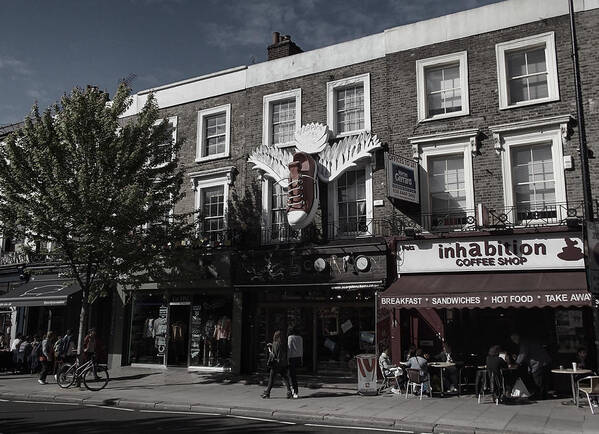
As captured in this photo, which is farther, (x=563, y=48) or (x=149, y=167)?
(x=149, y=167)

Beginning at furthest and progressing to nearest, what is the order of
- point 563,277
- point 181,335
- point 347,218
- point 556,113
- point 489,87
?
1. point 181,335
2. point 347,218
3. point 489,87
4. point 556,113
5. point 563,277

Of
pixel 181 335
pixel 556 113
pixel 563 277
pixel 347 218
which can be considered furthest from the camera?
pixel 181 335

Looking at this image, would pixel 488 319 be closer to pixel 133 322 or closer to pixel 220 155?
pixel 220 155

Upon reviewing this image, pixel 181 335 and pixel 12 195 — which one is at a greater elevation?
pixel 12 195

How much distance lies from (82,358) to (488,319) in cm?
1174

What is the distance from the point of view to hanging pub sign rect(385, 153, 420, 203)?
1489 cm

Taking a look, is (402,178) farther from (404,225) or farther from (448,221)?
(448,221)

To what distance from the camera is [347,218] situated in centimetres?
1742

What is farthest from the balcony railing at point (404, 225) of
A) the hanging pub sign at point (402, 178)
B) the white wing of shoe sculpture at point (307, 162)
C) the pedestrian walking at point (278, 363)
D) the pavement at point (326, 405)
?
the pedestrian walking at point (278, 363)

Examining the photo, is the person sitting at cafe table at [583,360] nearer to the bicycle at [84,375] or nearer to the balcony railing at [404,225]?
the balcony railing at [404,225]

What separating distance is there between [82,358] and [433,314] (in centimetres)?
1034

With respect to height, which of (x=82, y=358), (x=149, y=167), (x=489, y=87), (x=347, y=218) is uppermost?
(x=489, y=87)

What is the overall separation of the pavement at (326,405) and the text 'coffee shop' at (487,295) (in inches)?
75.2

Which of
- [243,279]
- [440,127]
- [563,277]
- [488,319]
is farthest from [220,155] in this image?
[563,277]
